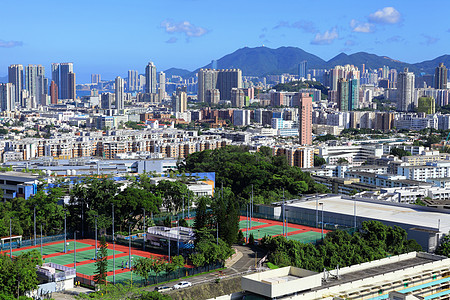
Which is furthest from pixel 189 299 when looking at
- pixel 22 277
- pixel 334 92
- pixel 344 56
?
pixel 344 56

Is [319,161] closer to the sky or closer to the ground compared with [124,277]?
closer to the sky

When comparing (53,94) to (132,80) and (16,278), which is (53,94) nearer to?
(132,80)

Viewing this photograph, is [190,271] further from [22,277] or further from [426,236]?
[426,236]

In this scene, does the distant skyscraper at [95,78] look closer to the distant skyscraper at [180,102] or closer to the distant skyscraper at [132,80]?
the distant skyscraper at [132,80]

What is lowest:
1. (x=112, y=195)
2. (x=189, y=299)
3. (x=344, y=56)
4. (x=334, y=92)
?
(x=189, y=299)

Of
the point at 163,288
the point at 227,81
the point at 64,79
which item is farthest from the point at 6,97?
the point at 163,288

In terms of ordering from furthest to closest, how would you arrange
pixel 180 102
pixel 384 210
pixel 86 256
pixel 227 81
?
pixel 227 81, pixel 180 102, pixel 384 210, pixel 86 256
